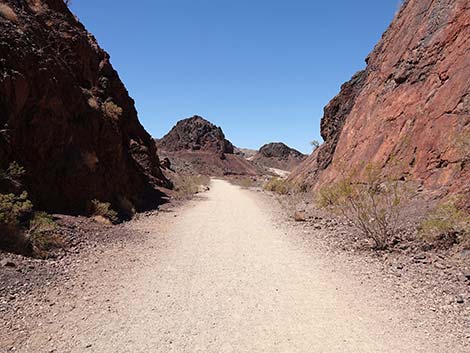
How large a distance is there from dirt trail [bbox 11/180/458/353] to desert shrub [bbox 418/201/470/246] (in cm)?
235

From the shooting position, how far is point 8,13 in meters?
11.1

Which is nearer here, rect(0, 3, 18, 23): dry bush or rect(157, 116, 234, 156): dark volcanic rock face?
rect(0, 3, 18, 23): dry bush

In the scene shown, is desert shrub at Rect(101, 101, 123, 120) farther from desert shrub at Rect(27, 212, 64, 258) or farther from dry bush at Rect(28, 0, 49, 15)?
desert shrub at Rect(27, 212, 64, 258)

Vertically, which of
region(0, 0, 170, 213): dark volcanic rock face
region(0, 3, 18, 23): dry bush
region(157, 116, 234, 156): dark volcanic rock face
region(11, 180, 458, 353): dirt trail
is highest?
region(157, 116, 234, 156): dark volcanic rock face

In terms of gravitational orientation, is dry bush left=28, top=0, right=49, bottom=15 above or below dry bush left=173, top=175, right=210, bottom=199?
above

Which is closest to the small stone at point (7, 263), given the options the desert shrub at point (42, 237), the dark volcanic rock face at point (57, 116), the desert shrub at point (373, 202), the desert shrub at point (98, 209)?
the desert shrub at point (42, 237)

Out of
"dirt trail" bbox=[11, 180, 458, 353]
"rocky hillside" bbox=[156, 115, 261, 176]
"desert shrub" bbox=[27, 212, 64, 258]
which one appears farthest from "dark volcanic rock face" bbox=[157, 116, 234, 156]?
"dirt trail" bbox=[11, 180, 458, 353]

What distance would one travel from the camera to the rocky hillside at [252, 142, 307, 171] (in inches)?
4830

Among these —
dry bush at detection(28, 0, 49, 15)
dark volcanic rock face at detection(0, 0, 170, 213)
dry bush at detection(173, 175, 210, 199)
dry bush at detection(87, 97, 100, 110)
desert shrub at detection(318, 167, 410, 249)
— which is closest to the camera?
desert shrub at detection(318, 167, 410, 249)

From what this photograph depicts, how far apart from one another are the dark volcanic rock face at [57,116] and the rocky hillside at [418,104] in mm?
9732

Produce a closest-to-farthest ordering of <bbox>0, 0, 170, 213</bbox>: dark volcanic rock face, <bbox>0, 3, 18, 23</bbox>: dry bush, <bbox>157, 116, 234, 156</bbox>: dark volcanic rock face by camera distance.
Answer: <bbox>0, 0, 170, 213</bbox>: dark volcanic rock face < <bbox>0, 3, 18, 23</bbox>: dry bush < <bbox>157, 116, 234, 156</bbox>: dark volcanic rock face

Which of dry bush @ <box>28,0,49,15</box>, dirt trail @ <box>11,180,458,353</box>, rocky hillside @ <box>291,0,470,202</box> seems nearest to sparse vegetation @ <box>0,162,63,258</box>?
dirt trail @ <box>11,180,458,353</box>

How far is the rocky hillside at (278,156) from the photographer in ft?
403

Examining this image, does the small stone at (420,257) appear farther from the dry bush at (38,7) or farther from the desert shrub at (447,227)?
the dry bush at (38,7)
